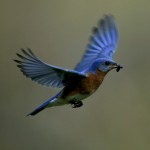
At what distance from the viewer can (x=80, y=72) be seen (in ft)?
3.02

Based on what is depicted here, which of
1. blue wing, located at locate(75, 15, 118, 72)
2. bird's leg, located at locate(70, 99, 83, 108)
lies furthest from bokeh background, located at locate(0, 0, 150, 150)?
bird's leg, located at locate(70, 99, 83, 108)

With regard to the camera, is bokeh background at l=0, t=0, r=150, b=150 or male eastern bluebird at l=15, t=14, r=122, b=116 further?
bokeh background at l=0, t=0, r=150, b=150

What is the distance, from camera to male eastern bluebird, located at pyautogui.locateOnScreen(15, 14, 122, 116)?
788mm

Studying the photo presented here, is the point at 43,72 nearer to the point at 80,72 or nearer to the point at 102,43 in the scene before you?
the point at 80,72

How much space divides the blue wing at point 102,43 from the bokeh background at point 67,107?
99 cm

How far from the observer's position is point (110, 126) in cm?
212

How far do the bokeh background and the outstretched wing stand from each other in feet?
4.01

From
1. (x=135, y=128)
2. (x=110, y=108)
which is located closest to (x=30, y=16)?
(x=110, y=108)

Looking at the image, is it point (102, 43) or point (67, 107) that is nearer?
point (102, 43)

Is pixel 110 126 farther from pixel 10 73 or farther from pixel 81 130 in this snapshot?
pixel 10 73

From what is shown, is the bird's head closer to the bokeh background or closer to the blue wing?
→ the blue wing

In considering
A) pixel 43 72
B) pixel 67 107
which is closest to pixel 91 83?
pixel 43 72

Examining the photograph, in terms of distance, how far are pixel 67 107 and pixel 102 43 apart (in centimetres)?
110

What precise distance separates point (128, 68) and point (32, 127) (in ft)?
1.74
